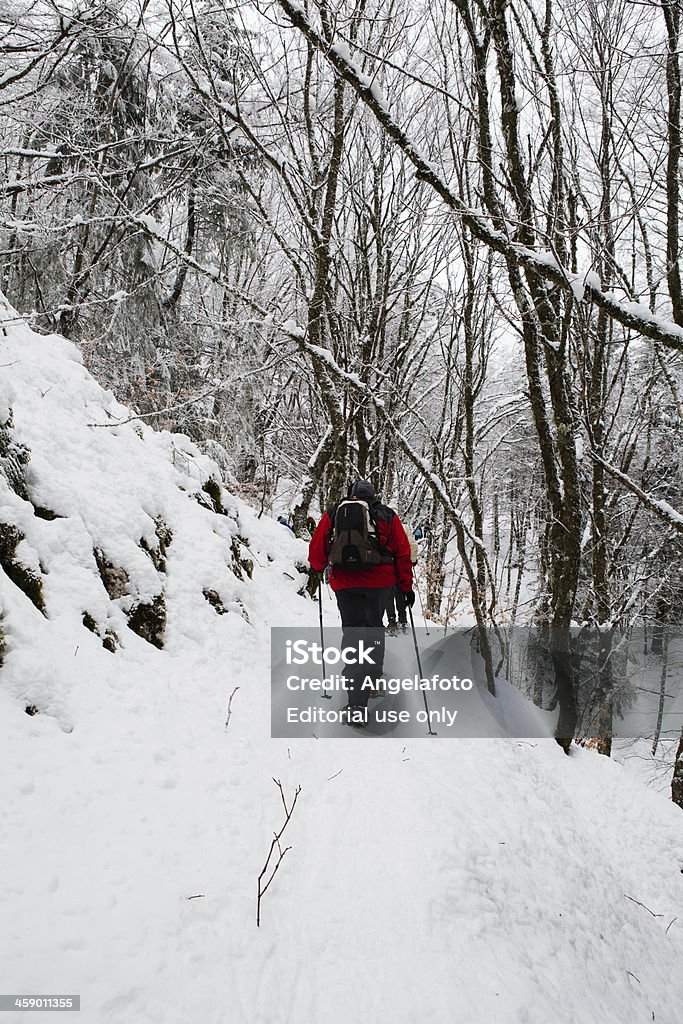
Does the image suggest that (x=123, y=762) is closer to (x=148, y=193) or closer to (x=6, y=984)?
(x=6, y=984)

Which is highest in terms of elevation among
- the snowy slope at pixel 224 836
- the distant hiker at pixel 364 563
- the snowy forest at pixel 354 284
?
the snowy forest at pixel 354 284

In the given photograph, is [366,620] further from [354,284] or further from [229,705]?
[354,284]

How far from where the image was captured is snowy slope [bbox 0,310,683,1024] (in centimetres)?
215

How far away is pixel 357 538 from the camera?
4.78m

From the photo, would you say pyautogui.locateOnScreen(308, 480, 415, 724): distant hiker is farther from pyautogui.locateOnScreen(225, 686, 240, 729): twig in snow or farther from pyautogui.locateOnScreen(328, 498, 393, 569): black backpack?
pyautogui.locateOnScreen(225, 686, 240, 729): twig in snow

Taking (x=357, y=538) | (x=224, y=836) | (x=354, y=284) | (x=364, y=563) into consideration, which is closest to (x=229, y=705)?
(x=224, y=836)

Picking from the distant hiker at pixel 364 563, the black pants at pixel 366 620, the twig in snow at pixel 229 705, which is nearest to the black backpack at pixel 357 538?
the distant hiker at pixel 364 563

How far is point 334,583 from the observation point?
500cm

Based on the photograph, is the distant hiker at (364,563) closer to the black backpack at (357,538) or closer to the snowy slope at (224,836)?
the black backpack at (357,538)

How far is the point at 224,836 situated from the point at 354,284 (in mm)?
9942

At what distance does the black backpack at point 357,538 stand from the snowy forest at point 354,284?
1473 mm

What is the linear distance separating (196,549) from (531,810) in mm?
4034

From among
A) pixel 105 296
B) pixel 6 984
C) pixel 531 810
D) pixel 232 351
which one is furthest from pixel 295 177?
pixel 6 984

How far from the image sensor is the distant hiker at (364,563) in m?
4.80
